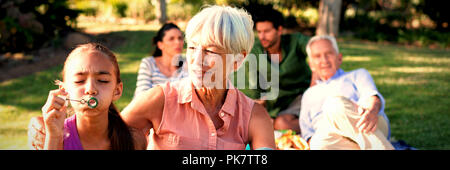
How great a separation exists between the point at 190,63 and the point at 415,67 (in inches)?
333

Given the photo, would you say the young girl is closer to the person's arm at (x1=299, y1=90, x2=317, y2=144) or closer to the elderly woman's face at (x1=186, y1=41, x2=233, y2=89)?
the elderly woman's face at (x1=186, y1=41, x2=233, y2=89)

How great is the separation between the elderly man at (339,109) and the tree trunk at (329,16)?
361 inches

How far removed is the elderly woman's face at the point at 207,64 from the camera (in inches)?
89.0

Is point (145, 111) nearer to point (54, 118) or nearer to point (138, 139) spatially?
point (138, 139)

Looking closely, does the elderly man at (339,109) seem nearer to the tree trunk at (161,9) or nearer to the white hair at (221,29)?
the white hair at (221,29)

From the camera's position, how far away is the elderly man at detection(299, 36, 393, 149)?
3.54m

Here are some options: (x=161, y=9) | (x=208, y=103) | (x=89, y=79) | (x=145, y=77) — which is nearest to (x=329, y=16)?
(x=161, y=9)

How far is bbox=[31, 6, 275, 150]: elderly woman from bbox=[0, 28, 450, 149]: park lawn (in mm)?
3078

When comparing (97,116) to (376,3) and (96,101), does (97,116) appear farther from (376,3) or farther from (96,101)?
(376,3)

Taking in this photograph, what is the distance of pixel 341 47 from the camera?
1198 centimetres

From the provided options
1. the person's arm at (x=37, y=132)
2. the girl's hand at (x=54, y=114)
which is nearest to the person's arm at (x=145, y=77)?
the person's arm at (x=37, y=132)

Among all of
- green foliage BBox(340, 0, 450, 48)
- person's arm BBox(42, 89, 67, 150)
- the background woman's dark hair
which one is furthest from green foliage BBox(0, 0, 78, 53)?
green foliage BBox(340, 0, 450, 48)

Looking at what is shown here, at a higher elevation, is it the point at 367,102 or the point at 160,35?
the point at 160,35

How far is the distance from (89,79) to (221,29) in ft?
2.43
